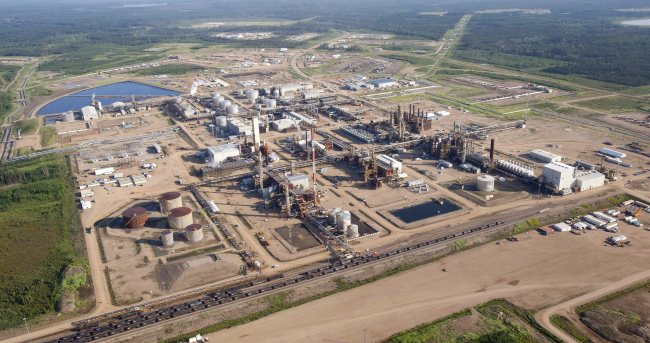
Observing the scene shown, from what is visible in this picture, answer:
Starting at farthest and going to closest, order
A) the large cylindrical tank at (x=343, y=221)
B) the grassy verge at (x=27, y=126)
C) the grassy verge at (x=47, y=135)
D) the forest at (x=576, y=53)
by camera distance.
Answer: the forest at (x=576, y=53)
the grassy verge at (x=27, y=126)
the grassy verge at (x=47, y=135)
the large cylindrical tank at (x=343, y=221)

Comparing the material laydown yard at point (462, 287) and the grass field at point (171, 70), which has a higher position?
the grass field at point (171, 70)

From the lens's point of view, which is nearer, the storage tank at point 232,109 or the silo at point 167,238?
the silo at point 167,238

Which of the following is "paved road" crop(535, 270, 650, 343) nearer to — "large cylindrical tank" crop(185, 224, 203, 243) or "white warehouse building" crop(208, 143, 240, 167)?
"large cylindrical tank" crop(185, 224, 203, 243)

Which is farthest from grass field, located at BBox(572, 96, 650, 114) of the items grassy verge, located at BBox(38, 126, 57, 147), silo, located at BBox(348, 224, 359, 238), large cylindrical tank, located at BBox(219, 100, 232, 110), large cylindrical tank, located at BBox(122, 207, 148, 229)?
grassy verge, located at BBox(38, 126, 57, 147)

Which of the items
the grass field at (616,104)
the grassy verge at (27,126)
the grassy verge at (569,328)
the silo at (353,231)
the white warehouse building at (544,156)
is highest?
the grass field at (616,104)

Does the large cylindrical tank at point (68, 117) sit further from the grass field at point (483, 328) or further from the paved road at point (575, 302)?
the paved road at point (575, 302)

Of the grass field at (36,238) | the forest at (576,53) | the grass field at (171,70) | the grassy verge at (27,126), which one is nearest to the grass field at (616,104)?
the forest at (576,53)

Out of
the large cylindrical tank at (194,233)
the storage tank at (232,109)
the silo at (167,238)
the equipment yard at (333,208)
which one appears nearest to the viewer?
the equipment yard at (333,208)
